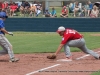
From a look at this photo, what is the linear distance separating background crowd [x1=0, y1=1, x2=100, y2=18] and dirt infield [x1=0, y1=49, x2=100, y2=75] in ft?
54.5

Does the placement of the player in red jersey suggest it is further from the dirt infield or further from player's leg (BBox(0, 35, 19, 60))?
player's leg (BBox(0, 35, 19, 60))

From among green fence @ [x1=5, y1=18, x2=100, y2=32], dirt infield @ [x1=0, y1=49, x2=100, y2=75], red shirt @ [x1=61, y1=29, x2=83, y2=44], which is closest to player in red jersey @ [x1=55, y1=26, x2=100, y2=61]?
red shirt @ [x1=61, y1=29, x2=83, y2=44]

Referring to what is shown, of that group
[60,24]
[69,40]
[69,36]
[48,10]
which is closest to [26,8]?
[48,10]

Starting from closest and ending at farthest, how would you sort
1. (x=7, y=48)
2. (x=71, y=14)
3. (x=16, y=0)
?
(x=7, y=48) < (x=71, y=14) < (x=16, y=0)

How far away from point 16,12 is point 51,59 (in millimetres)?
19539

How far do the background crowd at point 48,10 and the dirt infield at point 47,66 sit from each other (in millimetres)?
16613

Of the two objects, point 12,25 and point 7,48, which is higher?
point 7,48

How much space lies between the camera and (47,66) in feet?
36.9

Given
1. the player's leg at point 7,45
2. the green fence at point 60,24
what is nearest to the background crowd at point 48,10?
the green fence at point 60,24

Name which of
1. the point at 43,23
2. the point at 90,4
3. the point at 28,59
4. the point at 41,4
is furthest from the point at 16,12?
the point at 28,59

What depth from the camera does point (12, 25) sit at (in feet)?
95.0

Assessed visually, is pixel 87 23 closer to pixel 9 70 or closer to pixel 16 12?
pixel 16 12

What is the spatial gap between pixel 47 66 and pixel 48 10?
20.4m

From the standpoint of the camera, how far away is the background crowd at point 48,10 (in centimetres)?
2998
